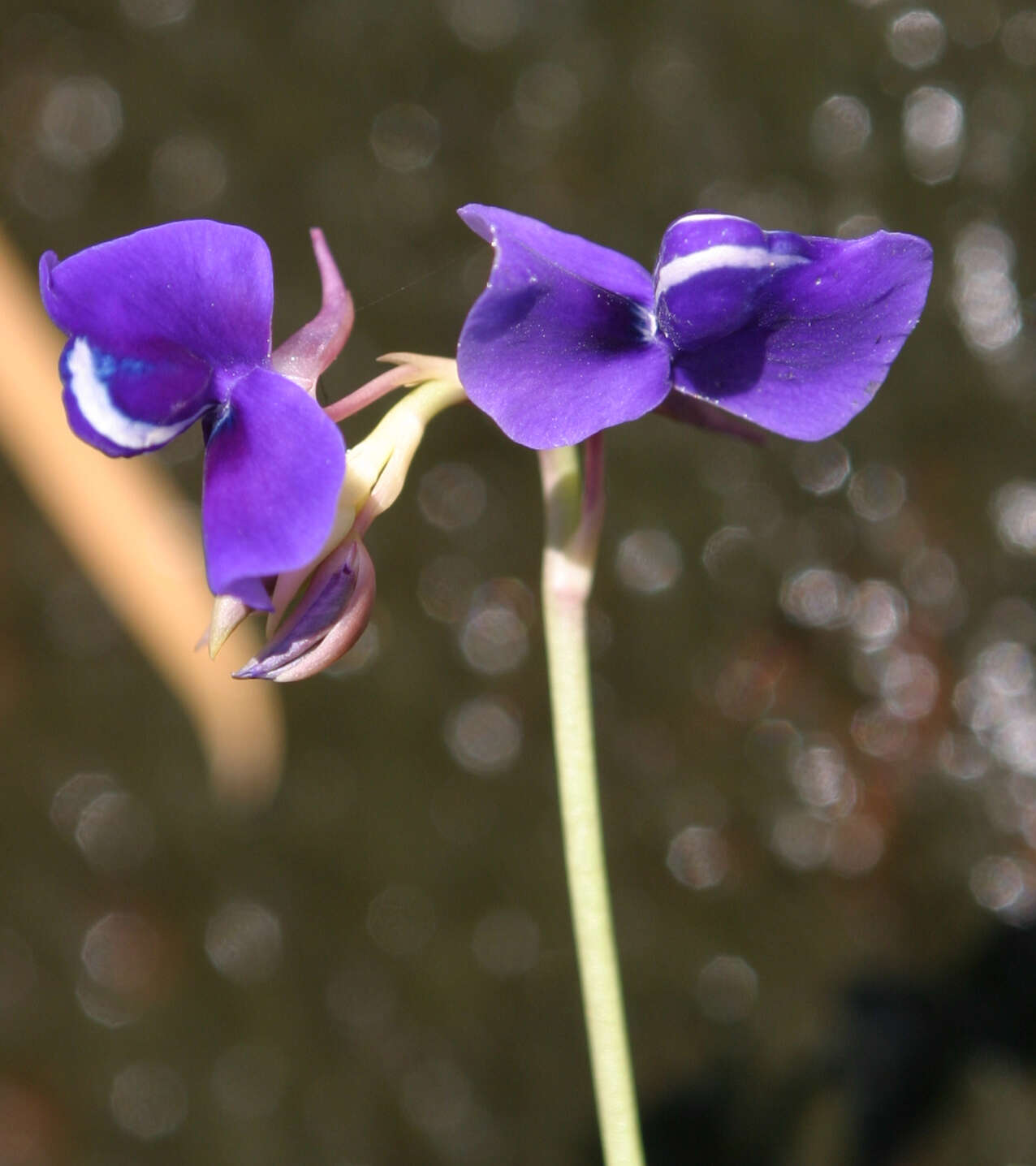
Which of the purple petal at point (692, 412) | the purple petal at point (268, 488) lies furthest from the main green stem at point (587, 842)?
the purple petal at point (268, 488)

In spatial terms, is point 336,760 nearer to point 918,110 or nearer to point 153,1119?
point 153,1119

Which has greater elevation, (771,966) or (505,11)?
(505,11)

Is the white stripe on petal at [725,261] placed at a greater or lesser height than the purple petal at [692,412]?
greater

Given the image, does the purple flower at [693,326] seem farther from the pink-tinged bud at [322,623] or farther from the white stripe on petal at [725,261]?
the pink-tinged bud at [322,623]

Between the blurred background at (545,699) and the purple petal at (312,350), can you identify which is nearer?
the purple petal at (312,350)

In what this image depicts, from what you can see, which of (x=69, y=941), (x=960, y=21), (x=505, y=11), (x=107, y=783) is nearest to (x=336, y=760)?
(x=107, y=783)
